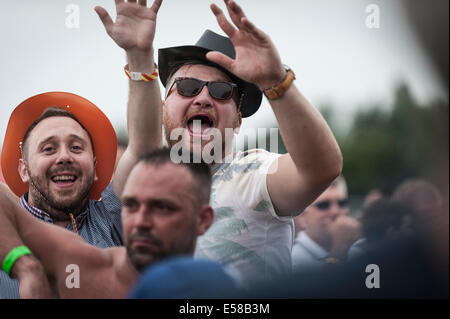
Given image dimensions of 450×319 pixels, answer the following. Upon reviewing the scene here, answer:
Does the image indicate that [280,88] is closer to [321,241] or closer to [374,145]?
[321,241]

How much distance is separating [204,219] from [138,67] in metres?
0.72

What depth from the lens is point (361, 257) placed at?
65.3 inches

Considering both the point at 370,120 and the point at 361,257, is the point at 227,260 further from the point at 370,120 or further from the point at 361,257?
the point at 370,120

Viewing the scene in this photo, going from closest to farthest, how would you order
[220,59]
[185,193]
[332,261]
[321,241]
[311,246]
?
[185,193], [220,59], [332,261], [311,246], [321,241]

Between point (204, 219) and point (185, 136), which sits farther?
point (185, 136)

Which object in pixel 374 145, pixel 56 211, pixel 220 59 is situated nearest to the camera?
pixel 220 59

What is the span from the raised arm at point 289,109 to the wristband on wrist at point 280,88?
1 centimetres

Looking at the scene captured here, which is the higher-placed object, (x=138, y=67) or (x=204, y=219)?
(x=138, y=67)

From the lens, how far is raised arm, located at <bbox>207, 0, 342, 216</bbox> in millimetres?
1867

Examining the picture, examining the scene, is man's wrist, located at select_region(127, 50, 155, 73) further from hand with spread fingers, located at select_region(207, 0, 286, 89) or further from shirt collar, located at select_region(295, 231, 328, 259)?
shirt collar, located at select_region(295, 231, 328, 259)

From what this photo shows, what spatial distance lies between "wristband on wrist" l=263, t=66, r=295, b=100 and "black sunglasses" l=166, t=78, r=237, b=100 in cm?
66

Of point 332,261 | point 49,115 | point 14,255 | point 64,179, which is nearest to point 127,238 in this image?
point 14,255

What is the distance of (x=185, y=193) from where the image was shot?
5.55 ft
